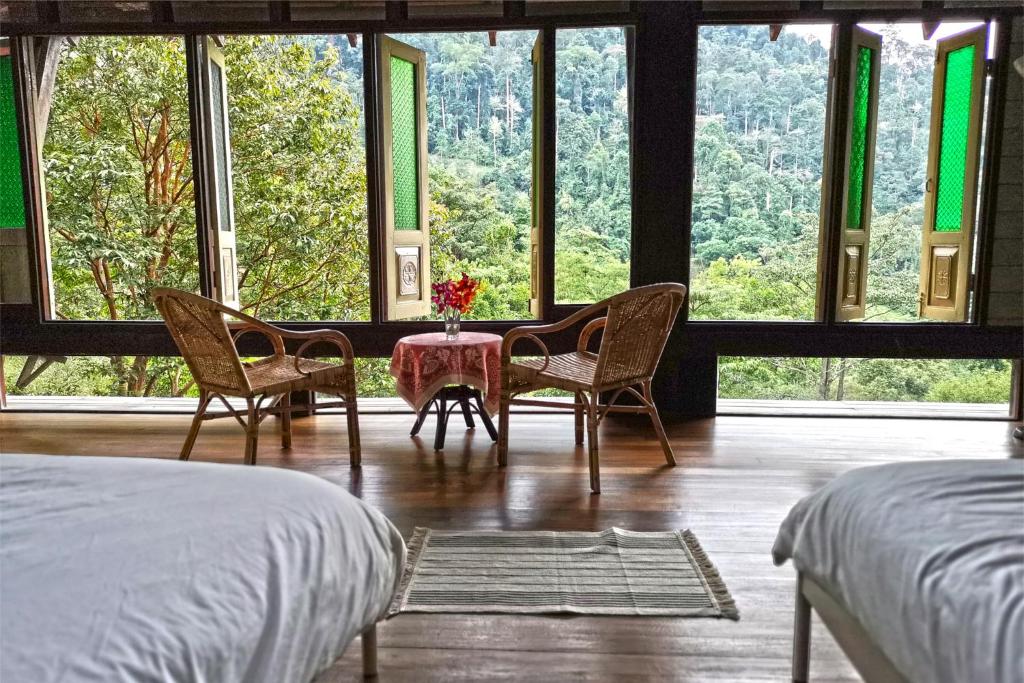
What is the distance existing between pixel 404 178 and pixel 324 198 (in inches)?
122

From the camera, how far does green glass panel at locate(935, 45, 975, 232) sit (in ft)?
14.7

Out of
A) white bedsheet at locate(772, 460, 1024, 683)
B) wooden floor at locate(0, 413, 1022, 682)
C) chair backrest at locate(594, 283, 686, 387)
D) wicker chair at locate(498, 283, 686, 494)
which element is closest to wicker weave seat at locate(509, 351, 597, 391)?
wicker chair at locate(498, 283, 686, 494)

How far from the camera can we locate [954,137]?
455 cm

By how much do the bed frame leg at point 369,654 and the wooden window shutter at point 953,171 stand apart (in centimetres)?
425

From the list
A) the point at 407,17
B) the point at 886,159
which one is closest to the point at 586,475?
the point at 407,17

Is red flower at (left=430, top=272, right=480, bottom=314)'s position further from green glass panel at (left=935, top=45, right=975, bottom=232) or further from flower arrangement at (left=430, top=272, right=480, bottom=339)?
green glass panel at (left=935, top=45, right=975, bottom=232)

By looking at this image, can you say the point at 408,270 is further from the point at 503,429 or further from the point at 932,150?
the point at 932,150

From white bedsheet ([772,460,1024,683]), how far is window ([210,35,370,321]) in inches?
250

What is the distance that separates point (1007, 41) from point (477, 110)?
4.48 meters

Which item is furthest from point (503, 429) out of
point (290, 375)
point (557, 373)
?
point (290, 375)

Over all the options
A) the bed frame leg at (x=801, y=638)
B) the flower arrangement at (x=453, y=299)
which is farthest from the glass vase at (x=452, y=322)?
the bed frame leg at (x=801, y=638)

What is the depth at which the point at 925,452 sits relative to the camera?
3.79m

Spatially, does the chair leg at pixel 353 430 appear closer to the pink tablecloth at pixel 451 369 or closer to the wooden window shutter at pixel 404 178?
the pink tablecloth at pixel 451 369

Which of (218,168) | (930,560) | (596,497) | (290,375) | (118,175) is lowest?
(596,497)
